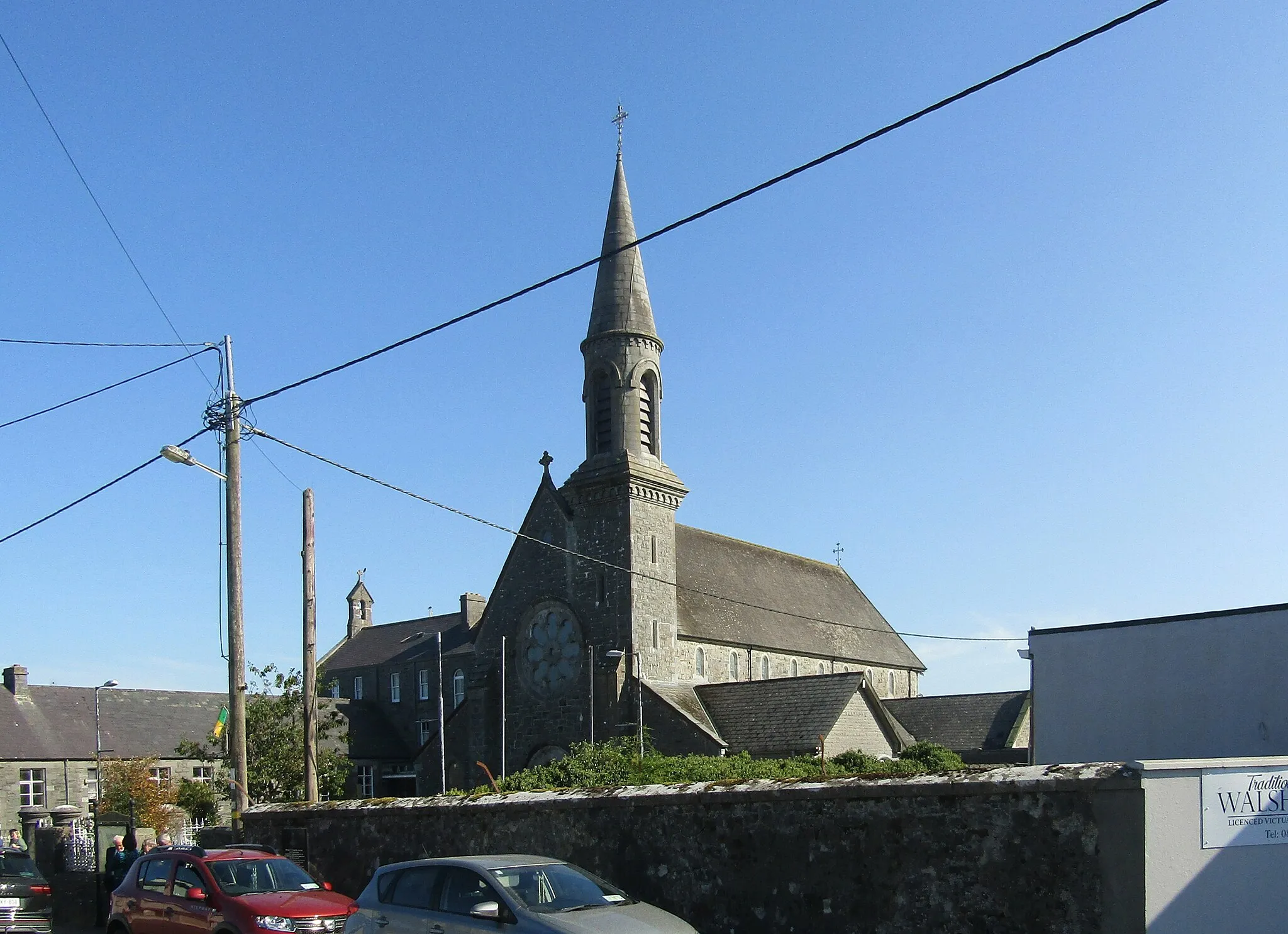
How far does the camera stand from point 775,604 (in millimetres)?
50250

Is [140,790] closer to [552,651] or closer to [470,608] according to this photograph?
[552,651]

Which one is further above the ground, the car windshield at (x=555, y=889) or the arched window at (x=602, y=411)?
the arched window at (x=602, y=411)

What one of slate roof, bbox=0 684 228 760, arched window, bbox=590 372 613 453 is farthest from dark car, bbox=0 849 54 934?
slate roof, bbox=0 684 228 760

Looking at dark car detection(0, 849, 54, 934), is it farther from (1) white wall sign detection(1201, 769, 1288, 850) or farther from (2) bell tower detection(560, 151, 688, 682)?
(2) bell tower detection(560, 151, 688, 682)

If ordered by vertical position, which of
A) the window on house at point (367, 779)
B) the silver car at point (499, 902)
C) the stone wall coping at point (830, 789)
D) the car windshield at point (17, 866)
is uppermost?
the stone wall coping at point (830, 789)

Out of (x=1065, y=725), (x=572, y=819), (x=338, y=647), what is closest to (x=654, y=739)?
(x=1065, y=725)

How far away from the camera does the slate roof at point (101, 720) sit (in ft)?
173

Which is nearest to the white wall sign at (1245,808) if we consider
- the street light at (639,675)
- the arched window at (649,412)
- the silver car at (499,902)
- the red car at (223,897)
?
the silver car at (499,902)

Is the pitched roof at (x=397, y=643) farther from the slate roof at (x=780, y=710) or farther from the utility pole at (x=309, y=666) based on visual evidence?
the utility pole at (x=309, y=666)

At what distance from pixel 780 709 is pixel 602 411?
1228cm

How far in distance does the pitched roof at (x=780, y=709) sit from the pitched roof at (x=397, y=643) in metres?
30.8

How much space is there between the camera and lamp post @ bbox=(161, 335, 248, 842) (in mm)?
18641

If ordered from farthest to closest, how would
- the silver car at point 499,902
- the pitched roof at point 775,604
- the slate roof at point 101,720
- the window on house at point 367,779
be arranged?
the window on house at point 367,779 < the slate roof at point 101,720 < the pitched roof at point 775,604 < the silver car at point 499,902

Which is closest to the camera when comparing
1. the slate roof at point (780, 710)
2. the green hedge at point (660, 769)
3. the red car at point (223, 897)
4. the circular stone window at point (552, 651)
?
the red car at point (223, 897)
